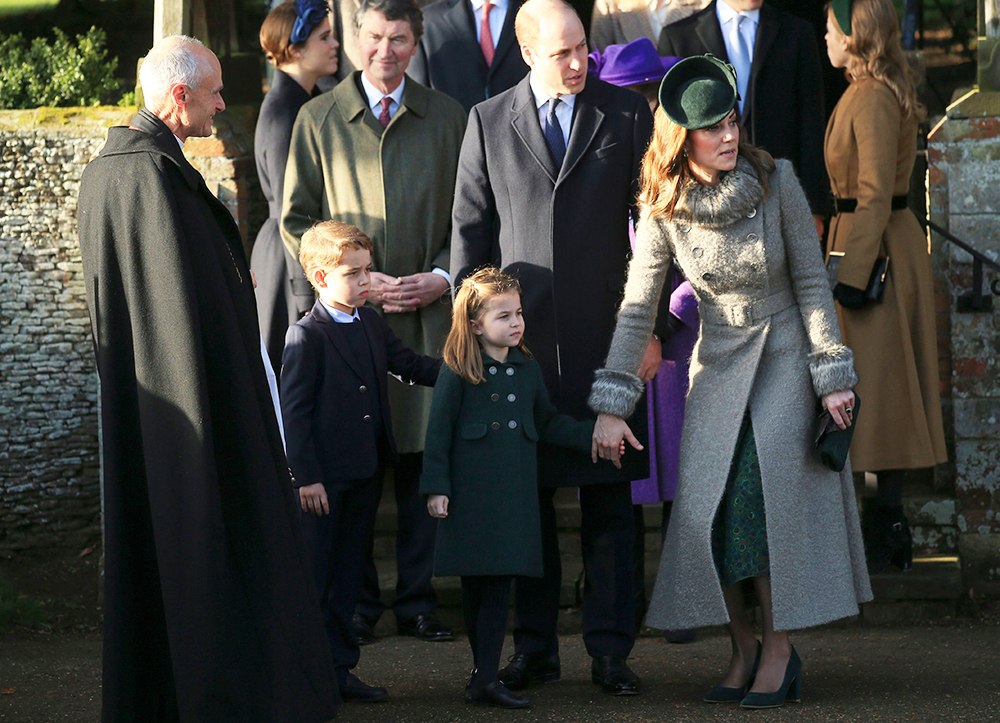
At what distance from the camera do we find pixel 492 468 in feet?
13.5

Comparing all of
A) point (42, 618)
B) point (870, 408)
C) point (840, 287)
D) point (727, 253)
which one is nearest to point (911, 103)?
point (840, 287)

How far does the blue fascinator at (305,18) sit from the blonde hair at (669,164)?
83.1 inches

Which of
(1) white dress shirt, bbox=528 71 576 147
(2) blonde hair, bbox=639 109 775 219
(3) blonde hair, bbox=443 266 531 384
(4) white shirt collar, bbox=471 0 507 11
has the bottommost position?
(3) blonde hair, bbox=443 266 531 384

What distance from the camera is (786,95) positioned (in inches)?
207

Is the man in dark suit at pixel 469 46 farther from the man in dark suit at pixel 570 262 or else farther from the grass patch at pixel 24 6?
the grass patch at pixel 24 6

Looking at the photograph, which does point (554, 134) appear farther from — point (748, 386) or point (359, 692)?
point (359, 692)

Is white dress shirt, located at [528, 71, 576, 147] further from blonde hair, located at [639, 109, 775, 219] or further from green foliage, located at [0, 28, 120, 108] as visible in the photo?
green foliage, located at [0, 28, 120, 108]

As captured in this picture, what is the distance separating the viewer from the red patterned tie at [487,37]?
5598mm

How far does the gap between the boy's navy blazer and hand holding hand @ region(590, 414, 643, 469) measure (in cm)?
75

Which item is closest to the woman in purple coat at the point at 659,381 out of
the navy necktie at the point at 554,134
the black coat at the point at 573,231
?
the black coat at the point at 573,231

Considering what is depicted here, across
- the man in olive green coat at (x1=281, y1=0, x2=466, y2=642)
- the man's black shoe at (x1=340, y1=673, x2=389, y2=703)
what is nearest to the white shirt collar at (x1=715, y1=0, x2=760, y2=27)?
the man in olive green coat at (x1=281, y1=0, x2=466, y2=642)

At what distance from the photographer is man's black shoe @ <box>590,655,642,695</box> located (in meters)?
4.21

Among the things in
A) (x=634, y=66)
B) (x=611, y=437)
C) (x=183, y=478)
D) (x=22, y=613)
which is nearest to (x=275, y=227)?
(x=634, y=66)

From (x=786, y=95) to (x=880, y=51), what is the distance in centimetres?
39
